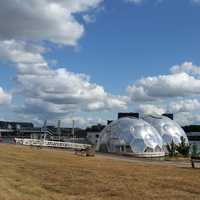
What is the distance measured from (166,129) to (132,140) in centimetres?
1195

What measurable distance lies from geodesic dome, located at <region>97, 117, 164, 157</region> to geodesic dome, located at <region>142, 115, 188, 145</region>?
12.8ft

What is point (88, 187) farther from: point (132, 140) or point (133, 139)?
point (133, 139)

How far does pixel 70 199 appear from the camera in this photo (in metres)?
13.0

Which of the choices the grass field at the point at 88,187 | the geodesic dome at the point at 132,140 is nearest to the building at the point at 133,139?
the geodesic dome at the point at 132,140

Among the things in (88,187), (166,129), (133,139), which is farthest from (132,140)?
(88,187)

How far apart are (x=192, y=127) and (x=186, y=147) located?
99266 mm

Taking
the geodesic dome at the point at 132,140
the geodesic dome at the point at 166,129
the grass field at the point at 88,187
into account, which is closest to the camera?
the grass field at the point at 88,187

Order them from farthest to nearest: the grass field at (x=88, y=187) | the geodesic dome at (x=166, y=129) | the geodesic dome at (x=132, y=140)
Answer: the geodesic dome at (x=166, y=129), the geodesic dome at (x=132, y=140), the grass field at (x=88, y=187)

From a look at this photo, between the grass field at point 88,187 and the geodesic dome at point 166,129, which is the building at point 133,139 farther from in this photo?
the grass field at point 88,187

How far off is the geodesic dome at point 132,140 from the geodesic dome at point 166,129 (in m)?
3.92

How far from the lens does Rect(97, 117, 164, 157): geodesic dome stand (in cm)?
5628

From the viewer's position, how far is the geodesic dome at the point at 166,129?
65119mm

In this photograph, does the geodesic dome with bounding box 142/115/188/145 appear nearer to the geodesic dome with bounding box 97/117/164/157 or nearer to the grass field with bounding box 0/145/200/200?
the geodesic dome with bounding box 97/117/164/157

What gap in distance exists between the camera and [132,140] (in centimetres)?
5706
